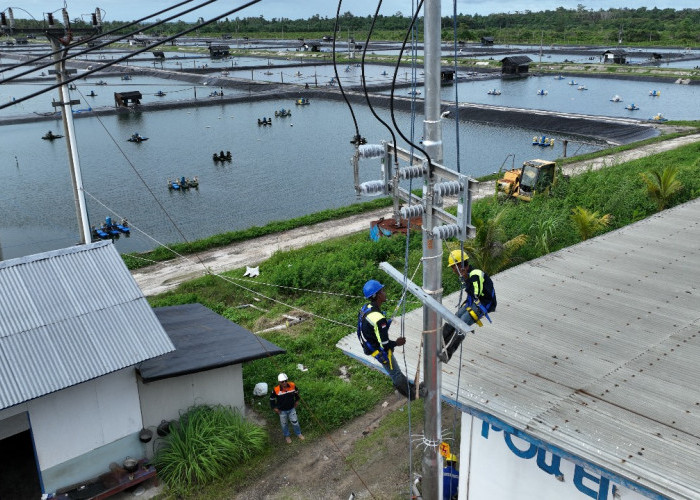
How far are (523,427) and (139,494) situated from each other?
7.97m

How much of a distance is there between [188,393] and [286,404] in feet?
6.92

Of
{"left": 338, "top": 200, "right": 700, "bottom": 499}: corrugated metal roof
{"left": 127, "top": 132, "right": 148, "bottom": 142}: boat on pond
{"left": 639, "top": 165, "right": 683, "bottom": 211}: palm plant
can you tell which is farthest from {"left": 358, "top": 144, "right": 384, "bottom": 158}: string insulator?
{"left": 127, "top": 132, "right": 148, "bottom": 142}: boat on pond

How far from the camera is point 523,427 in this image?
770cm

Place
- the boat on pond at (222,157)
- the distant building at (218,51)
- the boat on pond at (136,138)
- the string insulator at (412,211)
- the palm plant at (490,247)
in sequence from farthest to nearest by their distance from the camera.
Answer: the distant building at (218,51)
the boat on pond at (136,138)
the boat on pond at (222,157)
the palm plant at (490,247)
the string insulator at (412,211)

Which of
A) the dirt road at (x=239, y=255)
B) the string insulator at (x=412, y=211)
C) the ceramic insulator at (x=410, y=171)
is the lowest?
the dirt road at (x=239, y=255)

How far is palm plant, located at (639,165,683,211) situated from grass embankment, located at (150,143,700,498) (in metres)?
0.50

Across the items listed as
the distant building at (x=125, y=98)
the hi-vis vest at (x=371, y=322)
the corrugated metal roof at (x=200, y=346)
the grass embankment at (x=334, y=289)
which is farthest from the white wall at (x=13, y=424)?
the distant building at (x=125, y=98)

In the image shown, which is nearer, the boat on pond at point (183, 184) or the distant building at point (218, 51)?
the boat on pond at point (183, 184)

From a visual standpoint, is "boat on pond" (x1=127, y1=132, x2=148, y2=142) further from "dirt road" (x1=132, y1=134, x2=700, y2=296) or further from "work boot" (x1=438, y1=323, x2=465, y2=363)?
"work boot" (x1=438, y1=323, x2=465, y2=363)

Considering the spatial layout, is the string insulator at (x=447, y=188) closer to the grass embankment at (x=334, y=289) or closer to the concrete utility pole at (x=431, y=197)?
the concrete utility pole at (x=431, y=197)

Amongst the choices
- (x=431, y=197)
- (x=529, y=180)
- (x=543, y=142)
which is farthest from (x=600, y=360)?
(x=543, y=142)

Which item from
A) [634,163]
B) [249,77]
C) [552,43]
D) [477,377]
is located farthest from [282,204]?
[552,43]

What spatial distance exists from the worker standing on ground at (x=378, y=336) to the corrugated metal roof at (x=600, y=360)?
84 centimetres

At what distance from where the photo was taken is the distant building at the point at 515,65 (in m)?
96.0
